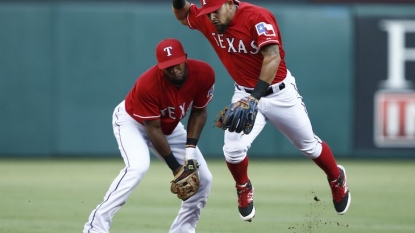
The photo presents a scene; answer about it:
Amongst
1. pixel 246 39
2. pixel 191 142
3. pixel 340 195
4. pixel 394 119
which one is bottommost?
pixel 394 119

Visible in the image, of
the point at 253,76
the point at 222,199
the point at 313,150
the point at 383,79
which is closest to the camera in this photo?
the point at 253,76

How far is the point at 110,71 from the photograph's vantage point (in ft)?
44.4

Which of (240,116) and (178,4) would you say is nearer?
(240,116)

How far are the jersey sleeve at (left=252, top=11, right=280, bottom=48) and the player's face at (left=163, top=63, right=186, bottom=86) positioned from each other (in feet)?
1.95

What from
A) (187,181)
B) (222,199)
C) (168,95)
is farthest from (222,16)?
(222,199)

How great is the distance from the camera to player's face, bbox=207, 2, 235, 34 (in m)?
Answer: 6.89

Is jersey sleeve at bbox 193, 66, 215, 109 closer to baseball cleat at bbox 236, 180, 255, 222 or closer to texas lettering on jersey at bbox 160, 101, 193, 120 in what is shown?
texas lettering on jersey at bbox 160, 101, 193, 120

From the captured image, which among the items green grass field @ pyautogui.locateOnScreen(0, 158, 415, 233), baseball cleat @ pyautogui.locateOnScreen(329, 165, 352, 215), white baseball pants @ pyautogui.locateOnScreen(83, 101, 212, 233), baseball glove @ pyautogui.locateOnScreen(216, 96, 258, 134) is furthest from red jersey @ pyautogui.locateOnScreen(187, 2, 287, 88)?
green grass field @ pyautogui.locateOnScreen(0, 158, 415, 233)

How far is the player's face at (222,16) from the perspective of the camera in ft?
22.6

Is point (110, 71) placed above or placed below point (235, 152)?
below

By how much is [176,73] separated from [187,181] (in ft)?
2.64

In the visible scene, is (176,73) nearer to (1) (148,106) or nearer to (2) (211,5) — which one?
(1) (148,106)

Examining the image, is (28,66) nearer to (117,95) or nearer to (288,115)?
(117,95)

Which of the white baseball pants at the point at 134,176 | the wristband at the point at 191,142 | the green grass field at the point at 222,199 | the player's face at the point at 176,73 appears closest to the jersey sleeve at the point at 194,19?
the player's face at the point at 176,73
